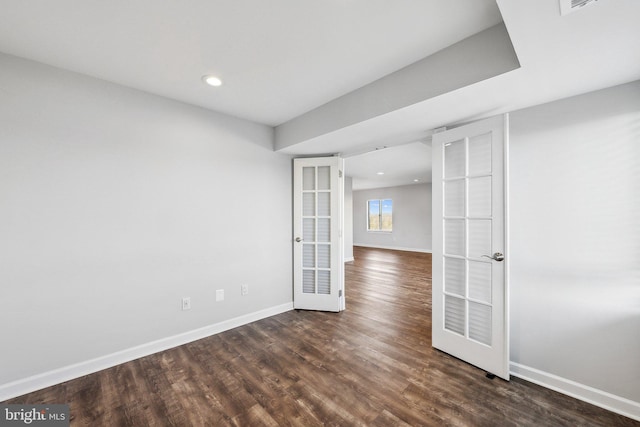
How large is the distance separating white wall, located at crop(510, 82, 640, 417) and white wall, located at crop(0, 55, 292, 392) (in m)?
2.87

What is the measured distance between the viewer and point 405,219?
9.46 m

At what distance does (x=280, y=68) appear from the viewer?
6.70 feet

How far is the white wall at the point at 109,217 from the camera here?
6.19 ft

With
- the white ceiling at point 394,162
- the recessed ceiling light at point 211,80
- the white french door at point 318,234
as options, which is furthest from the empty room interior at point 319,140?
the white ceiling at point 394,162

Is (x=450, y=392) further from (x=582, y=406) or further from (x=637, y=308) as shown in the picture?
(x=637, y=308)

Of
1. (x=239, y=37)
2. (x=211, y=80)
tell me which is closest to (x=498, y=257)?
(x=239, y=37)

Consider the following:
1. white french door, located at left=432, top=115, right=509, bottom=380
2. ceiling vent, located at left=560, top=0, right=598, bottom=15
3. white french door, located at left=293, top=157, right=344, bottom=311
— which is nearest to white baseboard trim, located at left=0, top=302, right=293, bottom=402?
white french door, located at left=293, top=157, right=344, bottom=311

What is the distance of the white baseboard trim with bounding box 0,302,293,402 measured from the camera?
1852 mm

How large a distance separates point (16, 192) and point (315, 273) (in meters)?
3.01

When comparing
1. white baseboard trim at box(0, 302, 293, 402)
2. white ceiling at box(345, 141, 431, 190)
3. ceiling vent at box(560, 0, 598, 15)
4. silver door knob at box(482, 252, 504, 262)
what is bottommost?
white baseboard trim at box(0, 302, 293, 402)

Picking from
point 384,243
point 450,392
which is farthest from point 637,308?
point 384,243

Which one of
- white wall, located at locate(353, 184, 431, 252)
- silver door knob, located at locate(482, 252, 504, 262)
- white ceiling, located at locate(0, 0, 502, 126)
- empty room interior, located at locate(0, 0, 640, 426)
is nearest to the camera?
white ceiling, located at locate(0, 0, 502, 126)

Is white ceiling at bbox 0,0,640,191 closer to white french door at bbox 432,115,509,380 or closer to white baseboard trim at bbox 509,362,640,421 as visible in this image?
white french door at bbox 432,115,509,380

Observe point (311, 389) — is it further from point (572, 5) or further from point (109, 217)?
point (572, 5)
